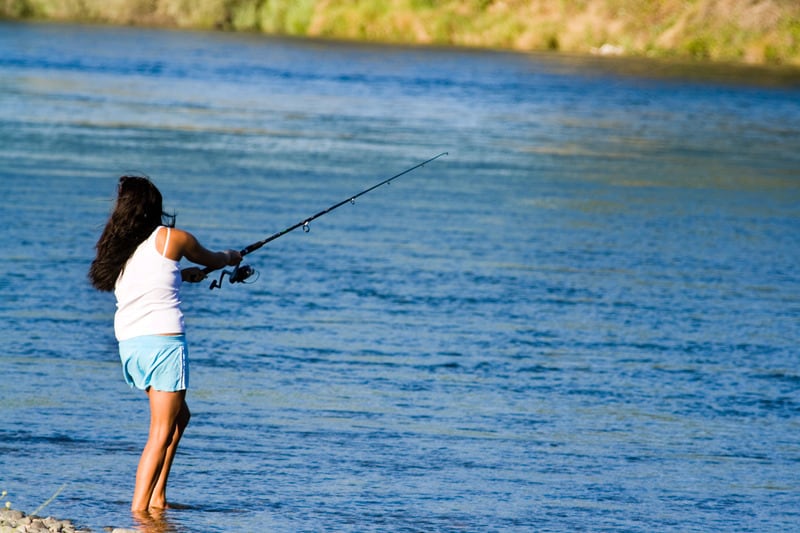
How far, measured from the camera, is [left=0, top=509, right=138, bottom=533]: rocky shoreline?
5.95m

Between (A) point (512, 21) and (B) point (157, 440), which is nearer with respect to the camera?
(B) point (157, 440)

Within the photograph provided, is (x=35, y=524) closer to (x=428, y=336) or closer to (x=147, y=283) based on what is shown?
(x=147, y=283)

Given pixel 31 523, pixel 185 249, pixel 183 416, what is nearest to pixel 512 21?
pixel 183 416

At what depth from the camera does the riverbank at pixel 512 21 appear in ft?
230

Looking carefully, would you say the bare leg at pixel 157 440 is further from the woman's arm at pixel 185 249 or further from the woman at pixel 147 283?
the woman's arm at pixel 185 249

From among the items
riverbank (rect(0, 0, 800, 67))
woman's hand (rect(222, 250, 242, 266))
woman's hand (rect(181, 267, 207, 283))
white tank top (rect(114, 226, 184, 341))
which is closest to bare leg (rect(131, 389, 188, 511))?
white tank top (rect(114, 226, 184, 341))

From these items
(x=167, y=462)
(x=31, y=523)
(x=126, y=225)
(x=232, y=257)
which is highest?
(x=126, y=225)

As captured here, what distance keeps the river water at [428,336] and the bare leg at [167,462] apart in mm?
148

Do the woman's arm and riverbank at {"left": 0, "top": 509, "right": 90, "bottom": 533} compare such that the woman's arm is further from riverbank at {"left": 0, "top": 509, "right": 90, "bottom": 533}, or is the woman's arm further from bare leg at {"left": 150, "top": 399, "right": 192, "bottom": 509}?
riverbank at {"left": 0, "top": 509, "right": 90, "bottom": 533}

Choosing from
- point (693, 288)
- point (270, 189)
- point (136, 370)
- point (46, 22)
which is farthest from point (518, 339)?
point (46, 22)

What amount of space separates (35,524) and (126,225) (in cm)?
132

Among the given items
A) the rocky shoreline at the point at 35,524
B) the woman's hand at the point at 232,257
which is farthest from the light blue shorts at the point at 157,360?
the rocky shoreline at the point at 35,524

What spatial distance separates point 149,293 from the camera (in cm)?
607

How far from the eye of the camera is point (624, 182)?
20.8 meters
